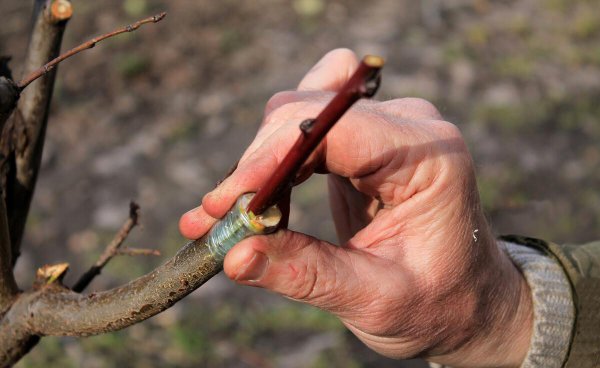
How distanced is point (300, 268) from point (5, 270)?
31.6 inches

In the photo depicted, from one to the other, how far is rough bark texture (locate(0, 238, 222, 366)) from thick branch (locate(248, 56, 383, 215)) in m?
0.22

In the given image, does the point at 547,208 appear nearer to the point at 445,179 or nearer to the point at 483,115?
the point at 483,115

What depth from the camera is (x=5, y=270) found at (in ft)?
6.09

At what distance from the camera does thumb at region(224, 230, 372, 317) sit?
1479 mm

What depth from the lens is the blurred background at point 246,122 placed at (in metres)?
4.33

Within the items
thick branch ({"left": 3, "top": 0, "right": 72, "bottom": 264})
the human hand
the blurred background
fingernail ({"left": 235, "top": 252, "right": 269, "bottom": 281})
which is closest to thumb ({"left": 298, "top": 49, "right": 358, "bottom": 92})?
the human hand

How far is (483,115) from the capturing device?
589 cm

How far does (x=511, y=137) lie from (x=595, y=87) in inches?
44.2

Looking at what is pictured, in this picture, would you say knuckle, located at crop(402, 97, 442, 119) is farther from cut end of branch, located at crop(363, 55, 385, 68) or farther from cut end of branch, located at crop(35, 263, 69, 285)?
cut end of branch, located at crop(35, 263, 69, 285)

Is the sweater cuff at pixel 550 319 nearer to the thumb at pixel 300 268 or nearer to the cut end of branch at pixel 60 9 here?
the thumb at pixel 300 268

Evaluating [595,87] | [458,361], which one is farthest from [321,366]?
[595,87]

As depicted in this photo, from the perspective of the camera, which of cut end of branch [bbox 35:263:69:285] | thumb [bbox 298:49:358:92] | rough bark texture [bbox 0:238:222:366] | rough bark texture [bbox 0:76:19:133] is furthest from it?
thumb [bbox 298:49:358:92]

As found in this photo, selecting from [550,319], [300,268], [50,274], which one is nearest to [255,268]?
[300,268]

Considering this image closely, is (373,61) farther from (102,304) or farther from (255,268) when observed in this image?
(102,304)
